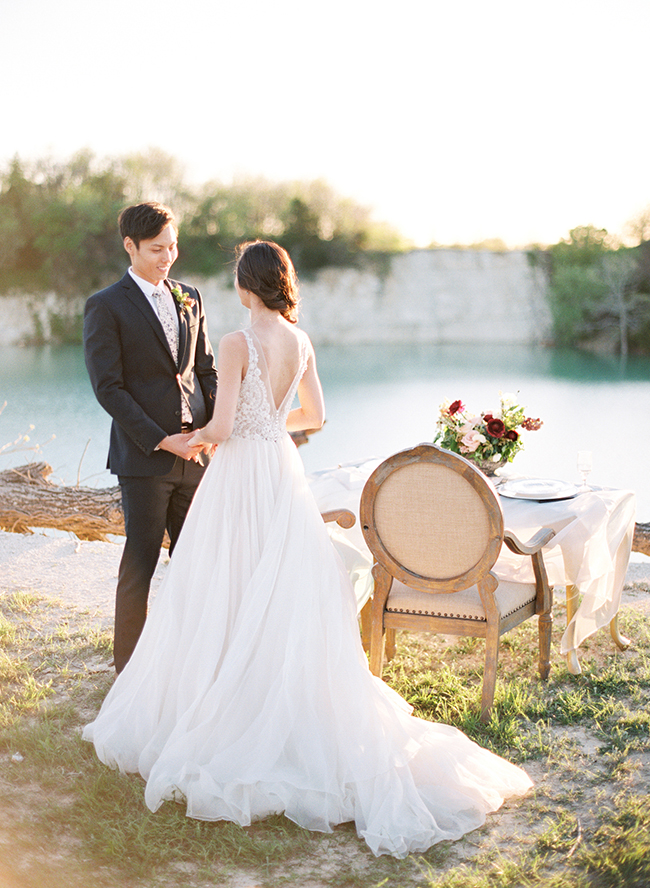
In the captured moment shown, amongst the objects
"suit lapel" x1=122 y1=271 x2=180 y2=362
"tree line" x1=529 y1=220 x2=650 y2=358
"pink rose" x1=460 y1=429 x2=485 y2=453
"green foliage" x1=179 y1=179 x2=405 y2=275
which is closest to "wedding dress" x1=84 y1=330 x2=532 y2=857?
"suit lapel" x1=122 y1=271 x2=180 y2=362

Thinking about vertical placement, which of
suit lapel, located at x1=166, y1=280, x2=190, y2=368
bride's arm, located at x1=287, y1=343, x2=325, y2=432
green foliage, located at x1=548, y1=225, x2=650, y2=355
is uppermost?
green foliage, located at x1=548, y1=225, x2=650, y2=355

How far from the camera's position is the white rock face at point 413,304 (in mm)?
27516

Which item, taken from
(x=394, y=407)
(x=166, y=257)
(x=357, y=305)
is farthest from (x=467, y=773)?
(x=357, y=305)

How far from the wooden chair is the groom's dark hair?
1.16 meters

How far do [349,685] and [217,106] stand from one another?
33056 mm

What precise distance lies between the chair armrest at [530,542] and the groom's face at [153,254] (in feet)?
5.10

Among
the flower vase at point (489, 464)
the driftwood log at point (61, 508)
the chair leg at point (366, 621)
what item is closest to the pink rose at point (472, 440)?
the flower vase at point (489, 464)

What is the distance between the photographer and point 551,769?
247cm

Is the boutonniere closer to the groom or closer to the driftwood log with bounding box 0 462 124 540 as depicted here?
the groom

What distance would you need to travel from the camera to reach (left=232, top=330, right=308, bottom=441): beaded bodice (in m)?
2.37

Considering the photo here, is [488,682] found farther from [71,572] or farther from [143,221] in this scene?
[71,572]

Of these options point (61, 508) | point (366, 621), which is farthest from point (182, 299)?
point (61, 508)

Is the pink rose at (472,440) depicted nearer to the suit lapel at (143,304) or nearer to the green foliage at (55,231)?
the suit lapel at (143,304)

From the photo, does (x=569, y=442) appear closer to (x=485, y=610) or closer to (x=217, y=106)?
(x=485, y=610)
